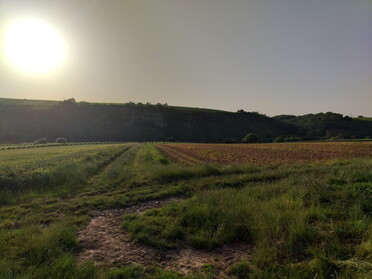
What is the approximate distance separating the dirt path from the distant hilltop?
8600 centimetres

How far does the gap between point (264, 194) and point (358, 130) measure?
120 meters

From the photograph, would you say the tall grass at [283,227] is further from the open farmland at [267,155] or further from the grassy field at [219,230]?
the open farmland at [267,155]

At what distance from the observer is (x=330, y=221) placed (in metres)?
6.29

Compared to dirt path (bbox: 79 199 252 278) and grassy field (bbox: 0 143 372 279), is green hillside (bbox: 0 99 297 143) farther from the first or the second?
dirt path (bbox: 79 199 252 278)

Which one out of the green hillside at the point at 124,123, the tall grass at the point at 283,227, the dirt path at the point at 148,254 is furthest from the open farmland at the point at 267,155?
the green hillside at the point at 124,123

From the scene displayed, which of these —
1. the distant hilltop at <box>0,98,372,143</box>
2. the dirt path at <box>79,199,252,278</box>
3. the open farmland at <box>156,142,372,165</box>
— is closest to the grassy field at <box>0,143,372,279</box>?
the dirt path at <box>79,199,252,278</box>

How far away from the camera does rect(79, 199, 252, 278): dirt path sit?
5.29 metres

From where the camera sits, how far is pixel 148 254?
226 inches

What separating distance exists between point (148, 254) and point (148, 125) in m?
111

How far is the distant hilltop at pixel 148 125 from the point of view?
3814 inches

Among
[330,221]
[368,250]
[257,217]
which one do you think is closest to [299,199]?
[330,221]

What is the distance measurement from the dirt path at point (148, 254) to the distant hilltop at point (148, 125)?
86.0 meters

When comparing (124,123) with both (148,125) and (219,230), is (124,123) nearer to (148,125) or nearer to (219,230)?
(148,125)

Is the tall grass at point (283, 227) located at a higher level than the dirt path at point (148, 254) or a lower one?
higher
